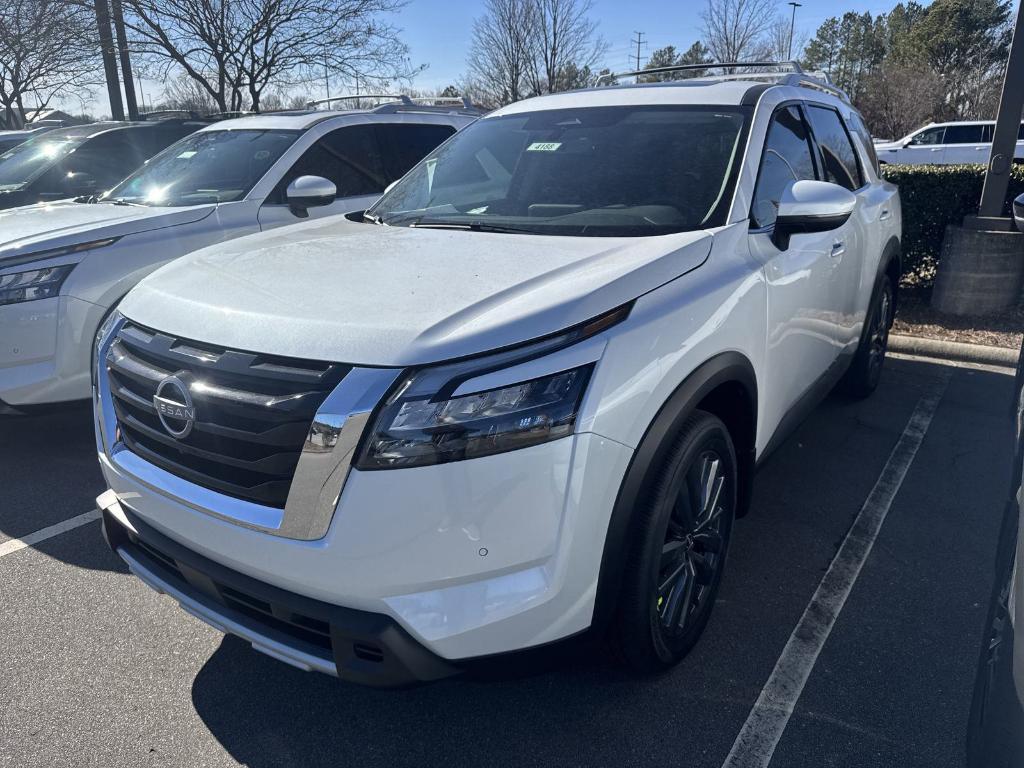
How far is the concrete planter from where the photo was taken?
6.84m

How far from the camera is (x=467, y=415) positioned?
6.06 ft

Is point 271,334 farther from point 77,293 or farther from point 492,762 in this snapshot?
point 77,293

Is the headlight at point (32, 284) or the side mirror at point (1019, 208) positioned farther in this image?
the side mirror at point (1019, 208)

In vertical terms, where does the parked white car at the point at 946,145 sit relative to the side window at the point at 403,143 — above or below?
below

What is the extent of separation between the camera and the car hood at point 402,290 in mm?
1940

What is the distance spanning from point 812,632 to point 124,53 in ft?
50.4

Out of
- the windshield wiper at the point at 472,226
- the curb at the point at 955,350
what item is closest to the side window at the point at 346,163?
the windshield wiper at the point at 472,226

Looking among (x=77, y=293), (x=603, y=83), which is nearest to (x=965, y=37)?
(x=603, y=83)

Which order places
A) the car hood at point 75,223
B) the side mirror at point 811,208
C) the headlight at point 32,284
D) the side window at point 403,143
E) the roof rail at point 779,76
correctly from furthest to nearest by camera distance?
1. the side window at point 403,143
2. the car hood at point 75,223
3. the headlight at point 32,284
4. the roof rail at point 779,76
5. the side mirror at point 811,208

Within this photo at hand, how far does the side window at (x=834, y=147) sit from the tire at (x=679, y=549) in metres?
2.06

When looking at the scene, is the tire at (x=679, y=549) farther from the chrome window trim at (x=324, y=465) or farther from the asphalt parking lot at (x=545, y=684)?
the chrome window trim at (x=324, y=465)

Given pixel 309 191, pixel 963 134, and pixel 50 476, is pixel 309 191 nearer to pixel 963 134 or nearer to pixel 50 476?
pixel 50 476

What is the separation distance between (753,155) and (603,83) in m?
2.07

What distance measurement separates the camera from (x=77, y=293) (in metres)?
4.11
